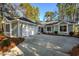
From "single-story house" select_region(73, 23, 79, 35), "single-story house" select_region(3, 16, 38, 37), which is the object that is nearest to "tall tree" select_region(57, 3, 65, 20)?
"single-story house" select_region(73, 23, 79, 35)

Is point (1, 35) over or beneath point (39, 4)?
beneath

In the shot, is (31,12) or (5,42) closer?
(5,42)

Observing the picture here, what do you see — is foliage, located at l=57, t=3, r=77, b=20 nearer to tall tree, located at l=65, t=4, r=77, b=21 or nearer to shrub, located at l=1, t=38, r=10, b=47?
tall tree, located at l=65, t=4, r=77, b=21

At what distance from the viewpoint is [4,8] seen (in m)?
4.09

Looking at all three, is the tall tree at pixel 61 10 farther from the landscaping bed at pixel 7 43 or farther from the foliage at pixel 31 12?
the landscaping bed at pixel 7 43

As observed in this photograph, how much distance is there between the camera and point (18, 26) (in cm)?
414

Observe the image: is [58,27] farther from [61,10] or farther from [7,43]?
[7,43]

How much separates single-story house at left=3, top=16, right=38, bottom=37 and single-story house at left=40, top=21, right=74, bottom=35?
0.21 metres

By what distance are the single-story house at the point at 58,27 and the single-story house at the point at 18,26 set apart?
21 cm

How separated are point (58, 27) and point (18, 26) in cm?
78

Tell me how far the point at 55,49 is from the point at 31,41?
49 centimetres

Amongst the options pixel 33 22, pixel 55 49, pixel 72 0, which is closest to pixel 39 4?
pixel 33 22

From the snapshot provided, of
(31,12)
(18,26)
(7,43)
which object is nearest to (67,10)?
(31,12)

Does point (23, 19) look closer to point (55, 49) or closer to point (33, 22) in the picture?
point (33, 22)
